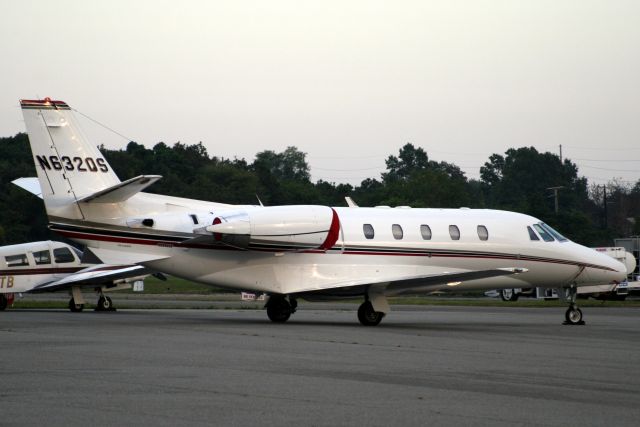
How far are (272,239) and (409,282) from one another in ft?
12.0

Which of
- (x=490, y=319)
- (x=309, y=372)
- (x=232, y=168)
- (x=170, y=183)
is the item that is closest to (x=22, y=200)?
(x=170, y=183)

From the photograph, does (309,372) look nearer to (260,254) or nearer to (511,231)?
(260,254)

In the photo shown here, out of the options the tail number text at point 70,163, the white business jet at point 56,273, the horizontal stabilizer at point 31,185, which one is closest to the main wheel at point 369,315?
the tail number text at point 70,163

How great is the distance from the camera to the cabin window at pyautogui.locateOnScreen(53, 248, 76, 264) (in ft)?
121

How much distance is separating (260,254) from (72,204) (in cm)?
486

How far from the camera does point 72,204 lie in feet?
81.9

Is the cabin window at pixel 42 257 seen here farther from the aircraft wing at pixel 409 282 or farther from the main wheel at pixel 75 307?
the aircraft wing at pixel 409 282

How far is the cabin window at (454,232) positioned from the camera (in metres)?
27.9

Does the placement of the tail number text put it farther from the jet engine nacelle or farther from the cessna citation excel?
the jet engine nacelle

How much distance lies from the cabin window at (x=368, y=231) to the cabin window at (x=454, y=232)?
2382 millimetres

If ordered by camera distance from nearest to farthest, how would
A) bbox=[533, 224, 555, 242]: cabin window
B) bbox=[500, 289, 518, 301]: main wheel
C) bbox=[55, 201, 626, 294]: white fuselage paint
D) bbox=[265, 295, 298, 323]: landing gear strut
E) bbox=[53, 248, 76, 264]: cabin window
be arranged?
bbox=[55, 201, 626, 294]: white fuselage paint
bbox=[265, 295, 298, 323]: landing gear strut
bbox=[533, 224, 555, 242]: cabin window
bbox=[53, 248, 76, 264]: cabin window
bbox=[500, 289, 518, 301]: main wheel

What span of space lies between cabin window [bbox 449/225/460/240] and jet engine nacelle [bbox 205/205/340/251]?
3.43 meters

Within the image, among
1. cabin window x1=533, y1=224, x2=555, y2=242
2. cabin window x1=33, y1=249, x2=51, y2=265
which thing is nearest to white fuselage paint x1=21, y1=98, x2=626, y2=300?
cabin window x1=533, y1=224, x2=555, y2=242

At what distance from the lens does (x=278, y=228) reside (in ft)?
84.2
